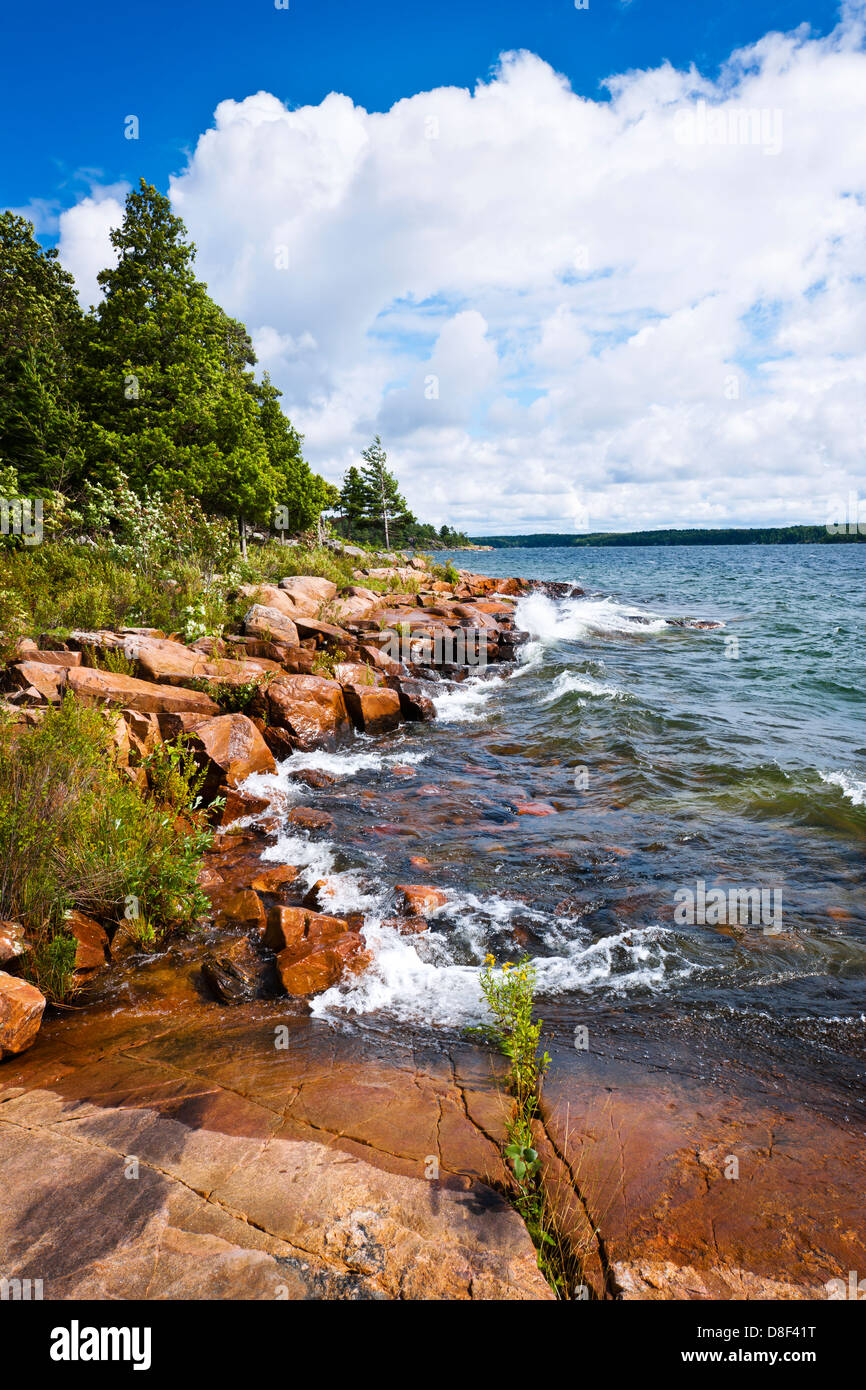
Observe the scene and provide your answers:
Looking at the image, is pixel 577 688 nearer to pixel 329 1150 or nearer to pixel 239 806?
pixel 239 806

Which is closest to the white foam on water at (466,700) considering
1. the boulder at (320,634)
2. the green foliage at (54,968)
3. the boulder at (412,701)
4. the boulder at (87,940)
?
the boulder at (412,701)

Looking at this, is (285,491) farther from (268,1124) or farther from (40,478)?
(268,1124)

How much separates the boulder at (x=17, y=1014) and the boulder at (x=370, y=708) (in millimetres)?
8909

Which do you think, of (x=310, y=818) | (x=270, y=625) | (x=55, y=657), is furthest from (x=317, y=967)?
(x=270, y=625)

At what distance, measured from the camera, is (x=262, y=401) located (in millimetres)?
40844

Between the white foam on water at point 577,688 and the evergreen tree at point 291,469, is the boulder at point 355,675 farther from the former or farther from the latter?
the evergreen tree at point 291,469

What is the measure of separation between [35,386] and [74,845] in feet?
75.4

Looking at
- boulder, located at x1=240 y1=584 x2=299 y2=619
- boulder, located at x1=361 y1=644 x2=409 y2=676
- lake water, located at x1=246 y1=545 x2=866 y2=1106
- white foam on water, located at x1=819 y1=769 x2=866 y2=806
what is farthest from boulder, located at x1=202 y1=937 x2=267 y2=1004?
boulder, located at x1=240 y1=584 x2=299 y2=619

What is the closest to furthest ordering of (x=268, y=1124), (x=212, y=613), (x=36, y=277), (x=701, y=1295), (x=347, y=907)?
(x=701, y=1295) → (x=268, y=1124) → (x=347, y=907) → (x=212, y=613) → (x=36, y=277)

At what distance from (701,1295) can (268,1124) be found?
7.99 feet

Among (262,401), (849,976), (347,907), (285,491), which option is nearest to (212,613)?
(347,907)

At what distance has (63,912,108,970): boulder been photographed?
5172 millimetres

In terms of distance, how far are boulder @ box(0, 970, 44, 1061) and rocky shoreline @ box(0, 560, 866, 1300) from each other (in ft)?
0.06

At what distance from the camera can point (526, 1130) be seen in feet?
11.8
